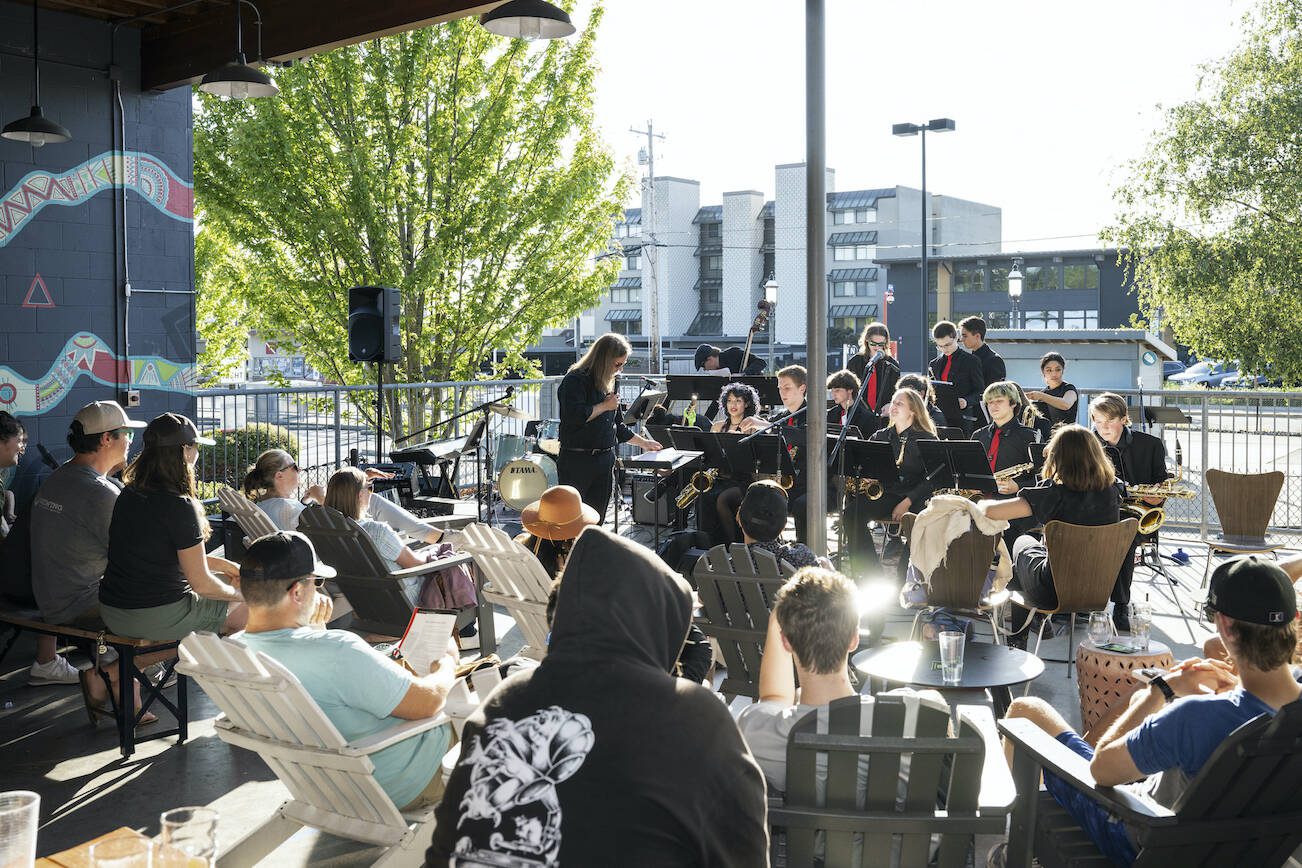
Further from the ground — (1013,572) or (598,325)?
(598,325)

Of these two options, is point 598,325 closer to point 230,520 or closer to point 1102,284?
point 1102,284

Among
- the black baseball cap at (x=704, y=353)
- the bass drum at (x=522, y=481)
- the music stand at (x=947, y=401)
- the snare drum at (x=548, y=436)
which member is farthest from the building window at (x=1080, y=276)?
the bass drum at (x=522, y=481)

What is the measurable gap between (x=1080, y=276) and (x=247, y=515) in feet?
155

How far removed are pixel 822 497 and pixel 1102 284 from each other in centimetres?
4652

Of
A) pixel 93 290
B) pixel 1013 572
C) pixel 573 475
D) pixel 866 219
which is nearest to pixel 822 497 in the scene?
pixel 1013 572

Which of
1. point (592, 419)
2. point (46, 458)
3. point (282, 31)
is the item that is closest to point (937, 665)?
point (592, 419)

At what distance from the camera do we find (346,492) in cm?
632

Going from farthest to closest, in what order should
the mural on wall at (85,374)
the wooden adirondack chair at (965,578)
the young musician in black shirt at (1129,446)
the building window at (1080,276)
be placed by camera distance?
1. the building window at (1080,276)
2. the mural on wall at (85,374)
3. the young musician in black shirt at (1129,446)
4. the wooden adirondack chair at (965,578)

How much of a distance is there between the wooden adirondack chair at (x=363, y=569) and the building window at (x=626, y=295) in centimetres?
6255

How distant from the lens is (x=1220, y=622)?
313 cm

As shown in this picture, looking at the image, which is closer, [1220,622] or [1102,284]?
[1220,622]

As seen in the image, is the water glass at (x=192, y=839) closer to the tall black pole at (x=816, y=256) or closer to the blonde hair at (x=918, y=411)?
the tall black pole at (x=816, y=256)

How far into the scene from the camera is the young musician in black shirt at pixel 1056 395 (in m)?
10.4

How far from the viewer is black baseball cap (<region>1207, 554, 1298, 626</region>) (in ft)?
9.89
